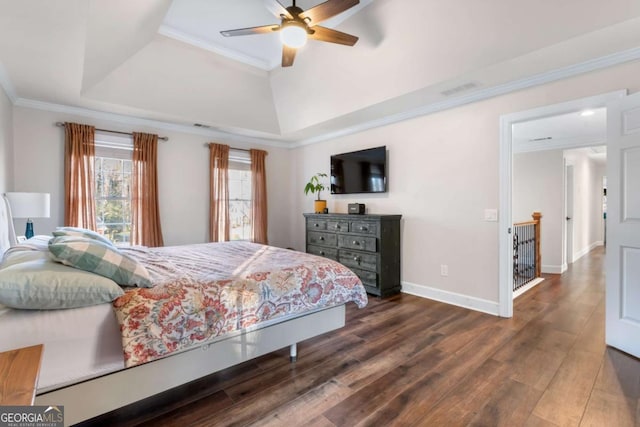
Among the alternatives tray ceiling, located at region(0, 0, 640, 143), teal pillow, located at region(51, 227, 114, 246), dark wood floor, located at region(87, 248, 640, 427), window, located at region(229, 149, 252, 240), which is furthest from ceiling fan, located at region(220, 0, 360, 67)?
window, located at region(229, 149, 252, 240)

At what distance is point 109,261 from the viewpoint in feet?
5.39

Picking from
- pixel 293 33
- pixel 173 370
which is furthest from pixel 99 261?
pixel 293 33

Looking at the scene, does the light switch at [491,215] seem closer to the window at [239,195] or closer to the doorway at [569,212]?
the window at [239,195]

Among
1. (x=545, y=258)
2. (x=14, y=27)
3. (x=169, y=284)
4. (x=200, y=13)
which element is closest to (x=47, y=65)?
(x=14, y=27)

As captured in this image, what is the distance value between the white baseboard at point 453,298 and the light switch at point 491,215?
0.91 m

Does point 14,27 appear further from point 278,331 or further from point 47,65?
point 278,331

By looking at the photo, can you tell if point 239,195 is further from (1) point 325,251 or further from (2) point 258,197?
(1) point 325,251

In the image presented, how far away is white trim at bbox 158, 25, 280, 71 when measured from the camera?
324 centimetres

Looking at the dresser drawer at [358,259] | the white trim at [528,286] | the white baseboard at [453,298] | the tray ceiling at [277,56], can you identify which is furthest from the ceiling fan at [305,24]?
the white trim at [528,286]

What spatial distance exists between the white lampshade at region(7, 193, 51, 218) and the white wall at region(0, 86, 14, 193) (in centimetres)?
15

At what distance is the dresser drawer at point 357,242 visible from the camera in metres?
3.88

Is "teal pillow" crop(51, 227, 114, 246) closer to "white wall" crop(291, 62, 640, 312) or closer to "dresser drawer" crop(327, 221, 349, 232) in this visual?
"dresser drawer" crop(327, 221, 349, 232)

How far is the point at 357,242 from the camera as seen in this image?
407cm

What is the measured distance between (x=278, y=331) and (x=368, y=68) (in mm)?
2866
